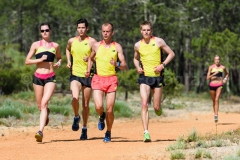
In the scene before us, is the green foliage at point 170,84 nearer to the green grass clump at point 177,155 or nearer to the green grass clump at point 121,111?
the green grass clump at point 121,111

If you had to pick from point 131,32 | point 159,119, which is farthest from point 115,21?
point 159,119

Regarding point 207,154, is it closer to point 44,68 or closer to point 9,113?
point 44,68

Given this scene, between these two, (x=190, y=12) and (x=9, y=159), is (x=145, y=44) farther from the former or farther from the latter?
(x=190, y=12)

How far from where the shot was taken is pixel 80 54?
12609mm

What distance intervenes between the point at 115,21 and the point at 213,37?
48.7 ft

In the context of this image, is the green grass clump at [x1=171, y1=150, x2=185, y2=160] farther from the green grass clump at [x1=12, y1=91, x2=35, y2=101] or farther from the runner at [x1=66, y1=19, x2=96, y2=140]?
the green grass clump at [x1=12, y1=91, x2=35, y2=101]

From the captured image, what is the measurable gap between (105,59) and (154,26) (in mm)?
37454

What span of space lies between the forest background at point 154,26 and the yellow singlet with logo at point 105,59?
653 inches

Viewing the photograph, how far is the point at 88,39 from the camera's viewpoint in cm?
1262

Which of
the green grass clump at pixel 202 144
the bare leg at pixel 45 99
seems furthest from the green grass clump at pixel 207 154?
the bare leg at pixel 45 99

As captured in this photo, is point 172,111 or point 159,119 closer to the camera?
point 159,119

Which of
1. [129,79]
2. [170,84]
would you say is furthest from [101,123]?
[129,79]

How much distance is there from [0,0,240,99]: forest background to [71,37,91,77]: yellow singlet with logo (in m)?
15.7

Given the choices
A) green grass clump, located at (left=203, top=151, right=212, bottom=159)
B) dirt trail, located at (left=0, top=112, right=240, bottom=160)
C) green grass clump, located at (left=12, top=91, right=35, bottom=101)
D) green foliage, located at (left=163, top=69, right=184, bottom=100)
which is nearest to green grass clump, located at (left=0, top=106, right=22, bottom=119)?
dirt trail, located at (left=0, top=112, right=240, bottom=160)
